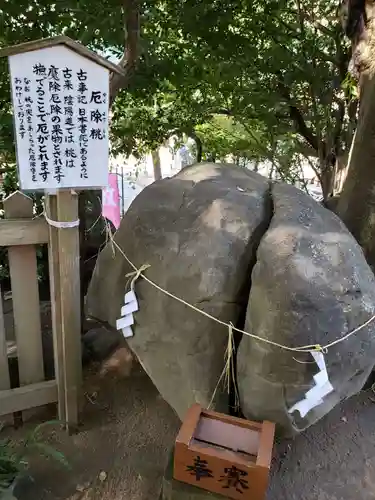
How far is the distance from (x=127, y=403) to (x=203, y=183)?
1686mm

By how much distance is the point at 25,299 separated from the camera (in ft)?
9.11

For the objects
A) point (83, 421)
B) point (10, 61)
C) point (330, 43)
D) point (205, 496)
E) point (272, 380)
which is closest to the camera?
point (205, 496)

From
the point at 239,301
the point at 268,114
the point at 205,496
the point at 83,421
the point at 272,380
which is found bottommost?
the point at 83,421

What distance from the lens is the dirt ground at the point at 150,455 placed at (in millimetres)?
2447

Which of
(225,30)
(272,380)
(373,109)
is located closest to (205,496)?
(272,380)

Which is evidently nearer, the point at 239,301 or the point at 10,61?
the point at 10,61

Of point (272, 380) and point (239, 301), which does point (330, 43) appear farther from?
point (272, 380)

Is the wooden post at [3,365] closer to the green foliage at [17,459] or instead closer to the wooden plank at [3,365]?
the wooden plank at [3,365]

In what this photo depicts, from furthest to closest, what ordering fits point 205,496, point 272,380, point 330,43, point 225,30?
point 330,43 → point 225,30 → point 272,380 → point 205,496

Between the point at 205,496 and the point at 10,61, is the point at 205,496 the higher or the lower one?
the lower one

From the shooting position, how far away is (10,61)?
212cm

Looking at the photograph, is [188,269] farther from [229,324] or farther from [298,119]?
[298,119]

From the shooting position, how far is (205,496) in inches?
73.2

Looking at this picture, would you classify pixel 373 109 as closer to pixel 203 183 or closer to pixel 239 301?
pixel 203 183
